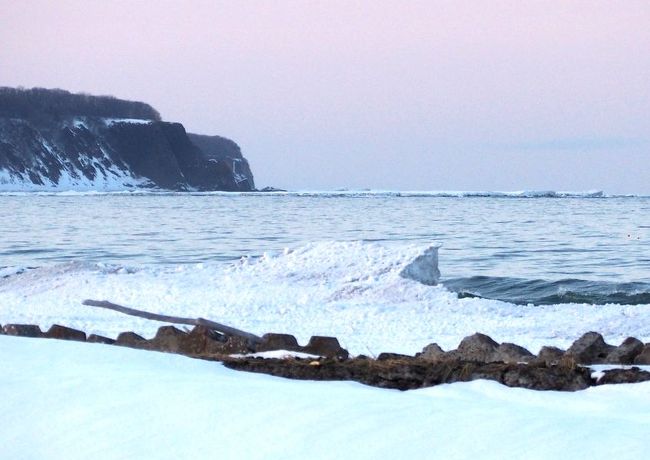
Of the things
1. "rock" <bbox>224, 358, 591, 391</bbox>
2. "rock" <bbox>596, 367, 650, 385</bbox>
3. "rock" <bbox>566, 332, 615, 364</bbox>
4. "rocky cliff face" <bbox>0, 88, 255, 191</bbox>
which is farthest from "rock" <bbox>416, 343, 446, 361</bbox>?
"rocky cliff face" <bbox>0, 88, 255, 191</bbox>

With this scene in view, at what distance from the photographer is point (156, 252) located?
2431 centimetres

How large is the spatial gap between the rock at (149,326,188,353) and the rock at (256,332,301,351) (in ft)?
2.24

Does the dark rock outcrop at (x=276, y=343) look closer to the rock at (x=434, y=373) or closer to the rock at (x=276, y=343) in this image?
the rock at (x=276, y=343)

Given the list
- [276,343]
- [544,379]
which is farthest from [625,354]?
[276,343]

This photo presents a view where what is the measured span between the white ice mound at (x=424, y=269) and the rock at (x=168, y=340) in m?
5.43

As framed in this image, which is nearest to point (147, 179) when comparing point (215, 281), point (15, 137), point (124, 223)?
point (15, 137)

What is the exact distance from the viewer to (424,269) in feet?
45.2

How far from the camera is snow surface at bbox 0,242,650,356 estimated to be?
10.0 metres

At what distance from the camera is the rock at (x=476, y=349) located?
722 centimetres

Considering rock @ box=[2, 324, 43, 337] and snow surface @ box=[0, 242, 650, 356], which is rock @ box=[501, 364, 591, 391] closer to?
snow surface @ box=[0, 242, 650, 356]

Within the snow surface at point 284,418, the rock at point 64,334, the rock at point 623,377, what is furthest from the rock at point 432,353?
the rock at point 64,334

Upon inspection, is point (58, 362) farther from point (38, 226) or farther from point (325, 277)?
point (38, 226)

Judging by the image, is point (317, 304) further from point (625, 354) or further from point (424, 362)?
point (424, 362)

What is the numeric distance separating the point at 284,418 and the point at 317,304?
814 centimetres
